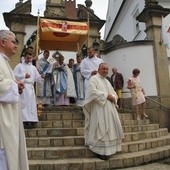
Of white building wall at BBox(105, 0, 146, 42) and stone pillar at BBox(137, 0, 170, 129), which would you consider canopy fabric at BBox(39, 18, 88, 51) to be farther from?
white building wall at BBox(105, 0, 146, 42)

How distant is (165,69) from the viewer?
435 inches

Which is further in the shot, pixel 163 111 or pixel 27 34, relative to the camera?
pixel 27 34

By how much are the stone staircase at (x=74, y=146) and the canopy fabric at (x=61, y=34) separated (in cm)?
343

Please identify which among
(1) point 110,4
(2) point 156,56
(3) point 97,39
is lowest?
(2) point 156,56

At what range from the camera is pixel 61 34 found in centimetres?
1047

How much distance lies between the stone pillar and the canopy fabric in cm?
319

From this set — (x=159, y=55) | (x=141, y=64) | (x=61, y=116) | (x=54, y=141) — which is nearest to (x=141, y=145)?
(x=54, y=141)

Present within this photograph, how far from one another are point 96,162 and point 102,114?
3.15 feet

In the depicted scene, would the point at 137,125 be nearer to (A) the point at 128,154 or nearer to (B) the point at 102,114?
(A) the point at 128,154

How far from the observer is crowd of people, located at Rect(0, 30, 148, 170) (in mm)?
2758

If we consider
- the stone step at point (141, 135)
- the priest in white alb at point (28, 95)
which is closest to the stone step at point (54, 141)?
the priest in white alb at point (28, 95)

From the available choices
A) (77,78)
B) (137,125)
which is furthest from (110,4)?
(137,125)

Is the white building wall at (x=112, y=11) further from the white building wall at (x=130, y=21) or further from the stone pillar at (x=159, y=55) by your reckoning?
the stone pillar at (x=159, y=55)

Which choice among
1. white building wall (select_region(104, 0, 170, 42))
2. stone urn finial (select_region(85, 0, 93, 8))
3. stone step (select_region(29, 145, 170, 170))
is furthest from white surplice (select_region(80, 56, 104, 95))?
white building wall (select_region(104, 0, 170, 42))
